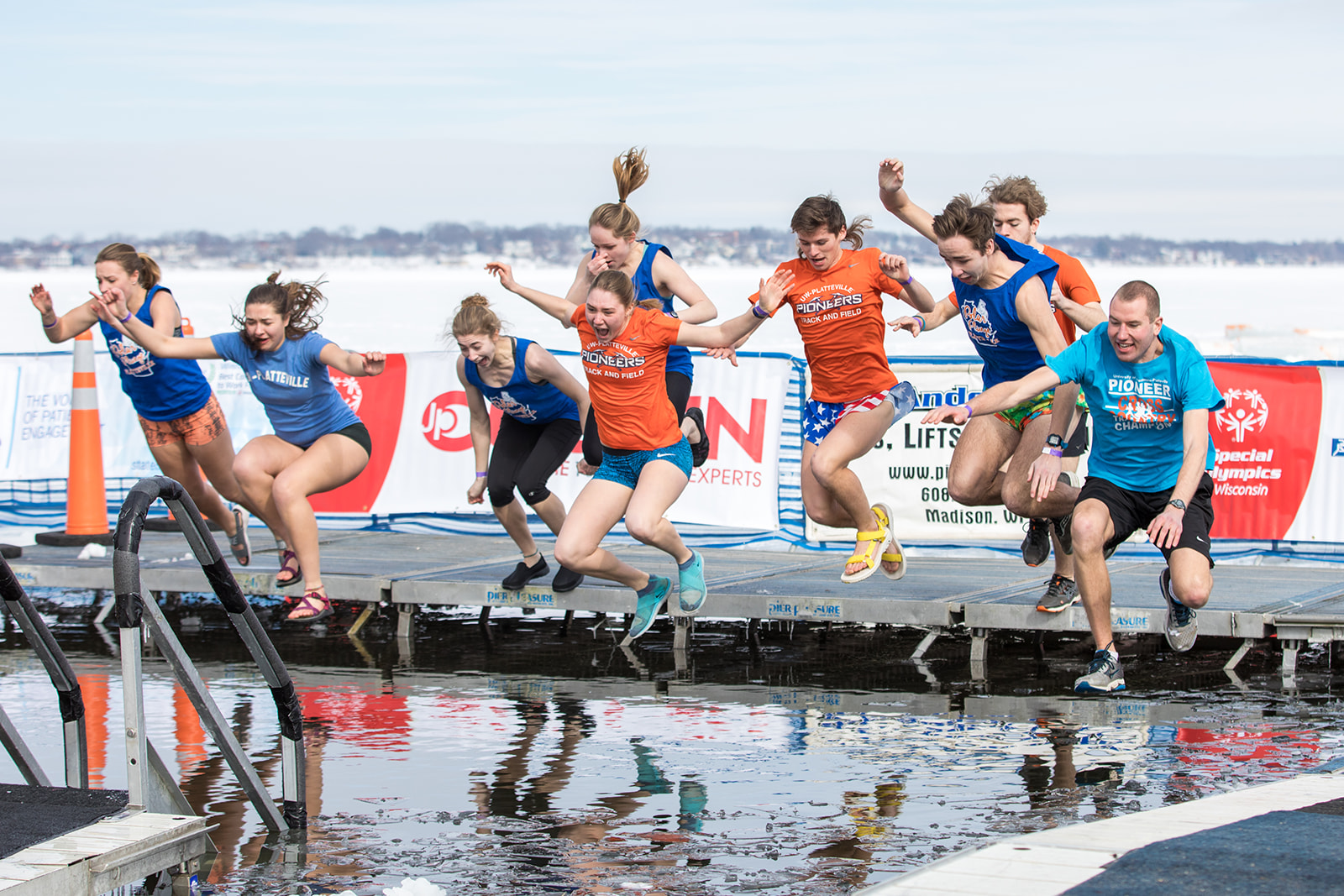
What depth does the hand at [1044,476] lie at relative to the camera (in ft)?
23.0

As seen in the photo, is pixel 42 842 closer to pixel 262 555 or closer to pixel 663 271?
pixel 663 271

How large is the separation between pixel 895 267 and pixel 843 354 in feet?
1.99

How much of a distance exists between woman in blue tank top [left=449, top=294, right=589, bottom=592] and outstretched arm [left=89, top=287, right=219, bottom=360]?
144cm

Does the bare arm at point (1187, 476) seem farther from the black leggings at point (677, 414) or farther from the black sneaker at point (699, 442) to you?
the black sneaker at point (699, 442)

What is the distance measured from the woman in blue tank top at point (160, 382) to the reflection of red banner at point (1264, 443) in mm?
6511

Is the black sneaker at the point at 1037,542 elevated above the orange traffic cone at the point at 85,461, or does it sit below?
below

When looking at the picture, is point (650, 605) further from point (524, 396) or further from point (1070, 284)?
point (1070, 284)

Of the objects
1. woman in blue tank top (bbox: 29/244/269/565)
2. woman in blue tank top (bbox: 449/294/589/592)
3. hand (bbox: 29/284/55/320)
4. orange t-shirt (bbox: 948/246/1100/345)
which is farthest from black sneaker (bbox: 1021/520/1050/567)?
hand (bbox: 29/284/55/320)

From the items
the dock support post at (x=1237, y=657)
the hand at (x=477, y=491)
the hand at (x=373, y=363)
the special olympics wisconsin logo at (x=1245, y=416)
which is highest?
the hand at (x=373, y=363)

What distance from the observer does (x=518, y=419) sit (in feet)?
29.9

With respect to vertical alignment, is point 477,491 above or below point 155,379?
below

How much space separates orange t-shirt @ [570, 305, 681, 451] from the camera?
25.0ft

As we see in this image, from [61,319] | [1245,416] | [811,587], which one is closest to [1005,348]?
[811,587]

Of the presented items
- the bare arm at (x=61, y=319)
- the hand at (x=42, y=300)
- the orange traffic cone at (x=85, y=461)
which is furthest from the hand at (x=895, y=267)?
the orange traffic cone at (x=85, y=461)
